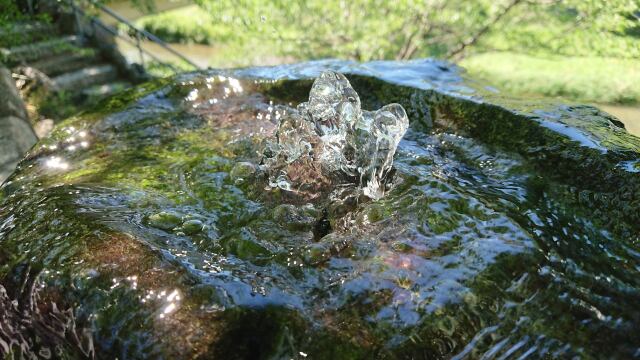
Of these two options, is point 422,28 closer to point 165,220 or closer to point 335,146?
point 335,146

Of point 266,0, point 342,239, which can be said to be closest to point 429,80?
point 342,239

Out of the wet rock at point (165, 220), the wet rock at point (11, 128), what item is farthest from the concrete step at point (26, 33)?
the wet rock at point (165, 220)

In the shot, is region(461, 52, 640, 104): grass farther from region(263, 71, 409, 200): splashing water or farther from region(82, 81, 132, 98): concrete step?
region(263, 71, 409, 200): splashing water

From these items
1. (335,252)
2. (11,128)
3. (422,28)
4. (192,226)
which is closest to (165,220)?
(192,226)

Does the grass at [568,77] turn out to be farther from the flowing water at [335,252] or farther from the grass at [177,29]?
the grass at [177,29]

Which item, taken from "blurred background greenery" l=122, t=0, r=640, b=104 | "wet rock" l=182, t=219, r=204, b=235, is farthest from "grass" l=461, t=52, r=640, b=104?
"wet rock" l=182, t=219, r=204, b=235

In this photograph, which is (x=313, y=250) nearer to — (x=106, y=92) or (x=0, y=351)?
(x=0, y=351)
